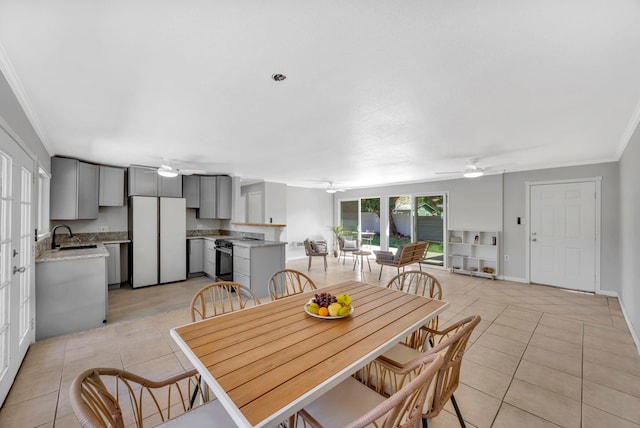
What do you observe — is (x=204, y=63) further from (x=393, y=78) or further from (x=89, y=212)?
(x=89, y=212)

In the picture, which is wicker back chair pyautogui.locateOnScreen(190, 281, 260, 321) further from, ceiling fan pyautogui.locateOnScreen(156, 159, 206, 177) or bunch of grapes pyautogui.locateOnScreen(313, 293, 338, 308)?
ceiling fan pyautogui.locateOnScreen(156, 159, 206, 177)

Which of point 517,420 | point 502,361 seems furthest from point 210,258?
point 517,420

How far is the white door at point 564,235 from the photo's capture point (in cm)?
470

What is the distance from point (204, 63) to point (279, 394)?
185cm

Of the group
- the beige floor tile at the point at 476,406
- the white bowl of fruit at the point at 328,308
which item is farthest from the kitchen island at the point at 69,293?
the beige floor tile at the point at 476,406

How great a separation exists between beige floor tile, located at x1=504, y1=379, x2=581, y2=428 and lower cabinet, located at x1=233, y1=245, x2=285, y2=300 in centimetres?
326

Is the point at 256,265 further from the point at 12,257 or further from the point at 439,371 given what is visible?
the point at 439,371

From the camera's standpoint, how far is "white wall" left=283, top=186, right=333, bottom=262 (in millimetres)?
8203

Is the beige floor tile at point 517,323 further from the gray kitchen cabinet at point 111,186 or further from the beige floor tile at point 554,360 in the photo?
the gray kitchen cabinet at point 111,186

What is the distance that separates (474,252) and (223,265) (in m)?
5.45

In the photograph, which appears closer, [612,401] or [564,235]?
[612,401]

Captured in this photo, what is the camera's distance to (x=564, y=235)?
16.2 feet

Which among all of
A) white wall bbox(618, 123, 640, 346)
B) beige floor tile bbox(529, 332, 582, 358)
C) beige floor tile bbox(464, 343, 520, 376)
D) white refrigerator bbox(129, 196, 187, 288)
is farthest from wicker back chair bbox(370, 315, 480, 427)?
white refrigerator bbox(129, 196, 187, 288)

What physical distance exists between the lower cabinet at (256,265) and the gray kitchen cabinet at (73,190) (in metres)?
2.67
